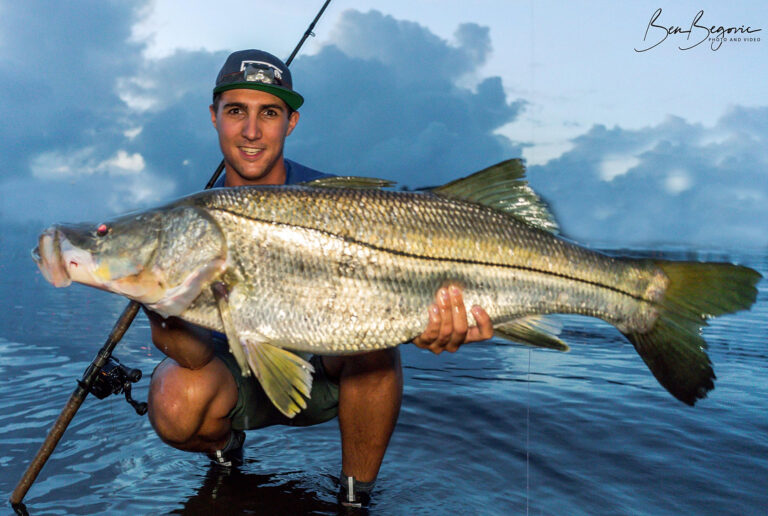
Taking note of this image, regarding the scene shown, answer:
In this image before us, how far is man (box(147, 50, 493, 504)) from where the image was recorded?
3617 mm

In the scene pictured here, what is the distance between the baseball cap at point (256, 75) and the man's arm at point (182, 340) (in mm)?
1649

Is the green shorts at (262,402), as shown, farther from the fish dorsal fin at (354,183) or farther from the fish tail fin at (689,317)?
the fish tail fin at (689,317)

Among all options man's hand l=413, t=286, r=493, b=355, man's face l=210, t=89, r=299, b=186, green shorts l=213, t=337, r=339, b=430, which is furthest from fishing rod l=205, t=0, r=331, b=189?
man's hand l=413, t=286, r=493, b=355

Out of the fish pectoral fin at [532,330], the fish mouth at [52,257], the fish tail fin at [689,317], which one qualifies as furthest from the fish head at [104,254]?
the fish tail fin at [689,317]

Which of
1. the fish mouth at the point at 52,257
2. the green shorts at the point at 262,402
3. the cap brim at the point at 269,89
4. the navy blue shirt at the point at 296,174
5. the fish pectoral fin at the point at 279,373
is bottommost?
the green shorts at the point at 262,402

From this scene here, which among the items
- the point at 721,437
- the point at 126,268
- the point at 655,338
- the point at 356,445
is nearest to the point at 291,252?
the point at 126,268

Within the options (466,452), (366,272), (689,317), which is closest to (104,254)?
(366,272)

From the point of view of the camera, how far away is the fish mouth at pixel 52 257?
268cm

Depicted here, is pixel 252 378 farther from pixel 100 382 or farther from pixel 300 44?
pixel 300 44

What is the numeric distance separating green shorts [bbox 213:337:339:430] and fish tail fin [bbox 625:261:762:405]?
1946mm

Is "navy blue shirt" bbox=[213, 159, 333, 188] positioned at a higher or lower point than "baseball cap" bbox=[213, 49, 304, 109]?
lower

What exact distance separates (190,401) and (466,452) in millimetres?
2055

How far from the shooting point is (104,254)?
272 cm

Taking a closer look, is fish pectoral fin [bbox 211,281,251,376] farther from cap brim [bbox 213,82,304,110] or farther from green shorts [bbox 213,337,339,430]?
cap brim [bbox 213,82,304,110]
